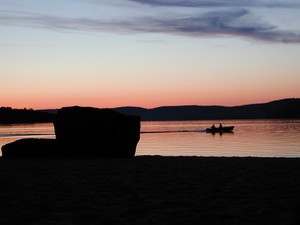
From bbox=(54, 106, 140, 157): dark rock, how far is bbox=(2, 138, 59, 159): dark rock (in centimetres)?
75

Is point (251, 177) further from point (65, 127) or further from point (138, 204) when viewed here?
point (65, 127)

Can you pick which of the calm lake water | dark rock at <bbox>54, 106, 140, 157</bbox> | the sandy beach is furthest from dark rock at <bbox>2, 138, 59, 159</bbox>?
the calm lake water

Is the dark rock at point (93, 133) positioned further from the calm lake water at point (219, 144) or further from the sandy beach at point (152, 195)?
the calm lake water at point (219, 144)

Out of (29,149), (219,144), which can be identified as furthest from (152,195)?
(219,144)

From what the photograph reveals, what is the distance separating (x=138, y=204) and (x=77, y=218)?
4.63 ft

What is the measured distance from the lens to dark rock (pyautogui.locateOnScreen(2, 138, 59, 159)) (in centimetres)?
1941

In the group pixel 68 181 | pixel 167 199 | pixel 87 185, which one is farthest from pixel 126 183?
pixel 167 199

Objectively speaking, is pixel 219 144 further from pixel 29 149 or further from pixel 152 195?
pixel 152 195

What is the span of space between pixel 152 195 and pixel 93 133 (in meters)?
10.2

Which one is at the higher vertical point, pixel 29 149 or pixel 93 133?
pixel 93 133

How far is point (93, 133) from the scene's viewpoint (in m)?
19.0

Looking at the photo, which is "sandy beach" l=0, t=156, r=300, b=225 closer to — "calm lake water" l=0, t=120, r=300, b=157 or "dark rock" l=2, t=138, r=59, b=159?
"dark rock" l=2, t=138, r=59, b=159

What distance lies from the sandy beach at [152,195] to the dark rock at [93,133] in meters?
5.04

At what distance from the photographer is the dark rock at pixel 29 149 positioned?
63.7 feet
